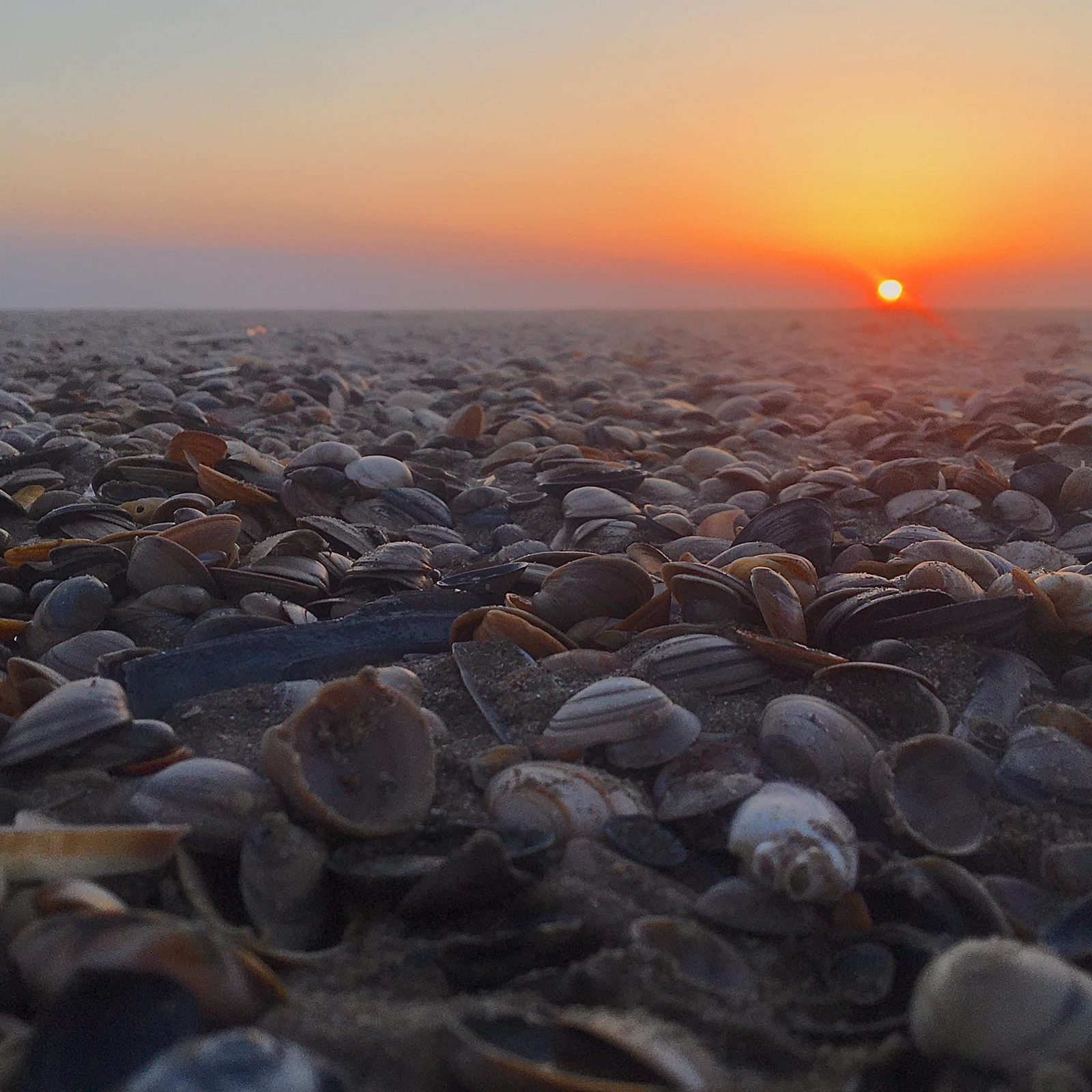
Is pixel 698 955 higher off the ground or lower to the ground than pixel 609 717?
lower

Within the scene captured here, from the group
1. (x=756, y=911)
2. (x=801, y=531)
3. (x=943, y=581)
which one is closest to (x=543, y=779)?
(x=756, y=911)

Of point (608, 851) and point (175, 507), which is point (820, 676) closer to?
point (608, 851)

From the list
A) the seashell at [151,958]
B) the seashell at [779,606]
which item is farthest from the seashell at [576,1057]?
the seashell at [779,606]

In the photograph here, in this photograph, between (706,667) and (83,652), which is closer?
(706,667)

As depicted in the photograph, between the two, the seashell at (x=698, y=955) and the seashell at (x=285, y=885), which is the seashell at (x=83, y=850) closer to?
the seashell at (x=285, y=885)

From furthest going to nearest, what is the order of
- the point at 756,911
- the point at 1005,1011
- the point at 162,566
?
the point at 162,566 → the point at 756,911 → the point at 1005,1011

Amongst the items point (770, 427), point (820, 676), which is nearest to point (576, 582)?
point (820, 676)

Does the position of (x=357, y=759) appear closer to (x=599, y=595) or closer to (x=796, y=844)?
(x=796, y=844)

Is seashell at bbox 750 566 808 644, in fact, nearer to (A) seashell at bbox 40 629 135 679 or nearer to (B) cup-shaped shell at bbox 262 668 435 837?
(B) cup-shaped shell at bbox 262 668 435 837
